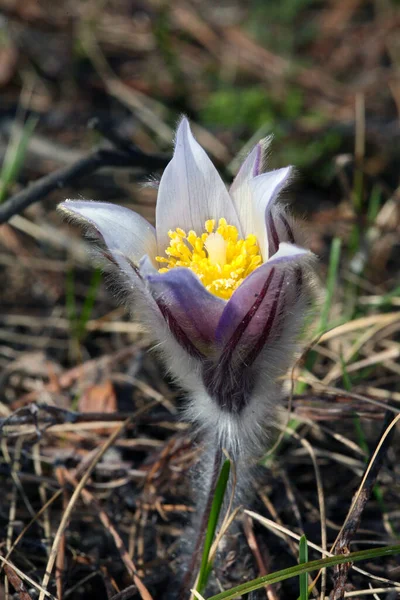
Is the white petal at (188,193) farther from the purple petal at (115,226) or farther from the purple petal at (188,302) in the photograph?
the purple petal at (188,302)

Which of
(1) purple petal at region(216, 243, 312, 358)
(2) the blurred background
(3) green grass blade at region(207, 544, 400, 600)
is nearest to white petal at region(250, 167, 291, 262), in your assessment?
(1) purple petal at region(216, 243, 312, 358)

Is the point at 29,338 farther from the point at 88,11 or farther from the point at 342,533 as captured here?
the point at 88,11

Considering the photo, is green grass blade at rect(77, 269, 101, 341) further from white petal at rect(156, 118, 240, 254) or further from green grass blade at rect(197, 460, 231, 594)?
green grass blade at rect(197, 460, 231, 594)

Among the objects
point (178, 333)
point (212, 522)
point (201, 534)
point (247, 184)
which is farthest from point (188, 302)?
point (201, 534)

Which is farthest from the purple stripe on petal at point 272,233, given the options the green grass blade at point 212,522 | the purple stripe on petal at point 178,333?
the green grass blade at point 212,522

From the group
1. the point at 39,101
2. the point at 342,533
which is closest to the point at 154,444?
the point at 342,533

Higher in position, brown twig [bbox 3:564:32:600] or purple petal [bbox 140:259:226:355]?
purple petal [bbox 140:259:226:355]

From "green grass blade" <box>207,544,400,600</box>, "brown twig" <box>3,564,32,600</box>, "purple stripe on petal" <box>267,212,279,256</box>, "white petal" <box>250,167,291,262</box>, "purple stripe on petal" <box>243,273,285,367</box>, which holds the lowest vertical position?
"green grass blade" <box>207,544,400,600</box>
